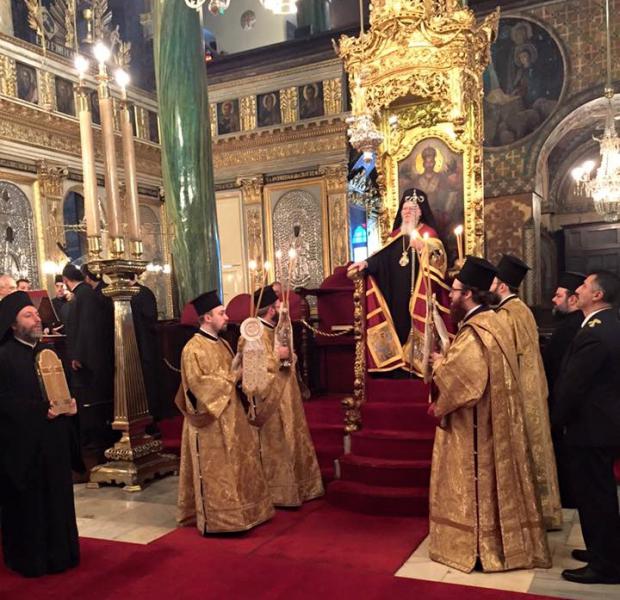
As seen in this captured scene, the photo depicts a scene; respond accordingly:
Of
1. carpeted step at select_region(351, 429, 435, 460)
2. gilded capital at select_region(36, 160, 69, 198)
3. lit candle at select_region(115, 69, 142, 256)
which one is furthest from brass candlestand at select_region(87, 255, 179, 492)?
gilded capital at select_region(36, 160, 69, 198)

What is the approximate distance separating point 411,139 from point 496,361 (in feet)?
13.6

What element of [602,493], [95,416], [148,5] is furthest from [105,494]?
[148,5]

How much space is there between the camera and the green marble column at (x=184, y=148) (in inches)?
319

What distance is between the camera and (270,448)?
17.5 ft

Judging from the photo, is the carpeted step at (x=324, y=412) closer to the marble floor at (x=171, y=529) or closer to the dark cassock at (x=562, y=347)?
the marble floor at (x=171, y=529)

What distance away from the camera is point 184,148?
8109 mm

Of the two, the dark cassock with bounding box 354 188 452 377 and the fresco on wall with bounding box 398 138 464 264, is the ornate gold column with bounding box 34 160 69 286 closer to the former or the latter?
the fresco on wall with bounding box 398 138 464 264

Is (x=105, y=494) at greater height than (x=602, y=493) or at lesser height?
lesser

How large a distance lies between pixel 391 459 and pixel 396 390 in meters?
0.80

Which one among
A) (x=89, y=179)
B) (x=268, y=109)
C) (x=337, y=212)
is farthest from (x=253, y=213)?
(x=89, y=179)

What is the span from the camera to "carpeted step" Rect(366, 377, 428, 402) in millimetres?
5906

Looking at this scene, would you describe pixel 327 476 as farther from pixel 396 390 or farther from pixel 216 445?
pixel 216 445

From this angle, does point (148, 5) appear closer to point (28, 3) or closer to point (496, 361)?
point (28, 3)

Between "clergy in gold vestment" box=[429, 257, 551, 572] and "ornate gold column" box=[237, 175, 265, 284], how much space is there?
13035mm
